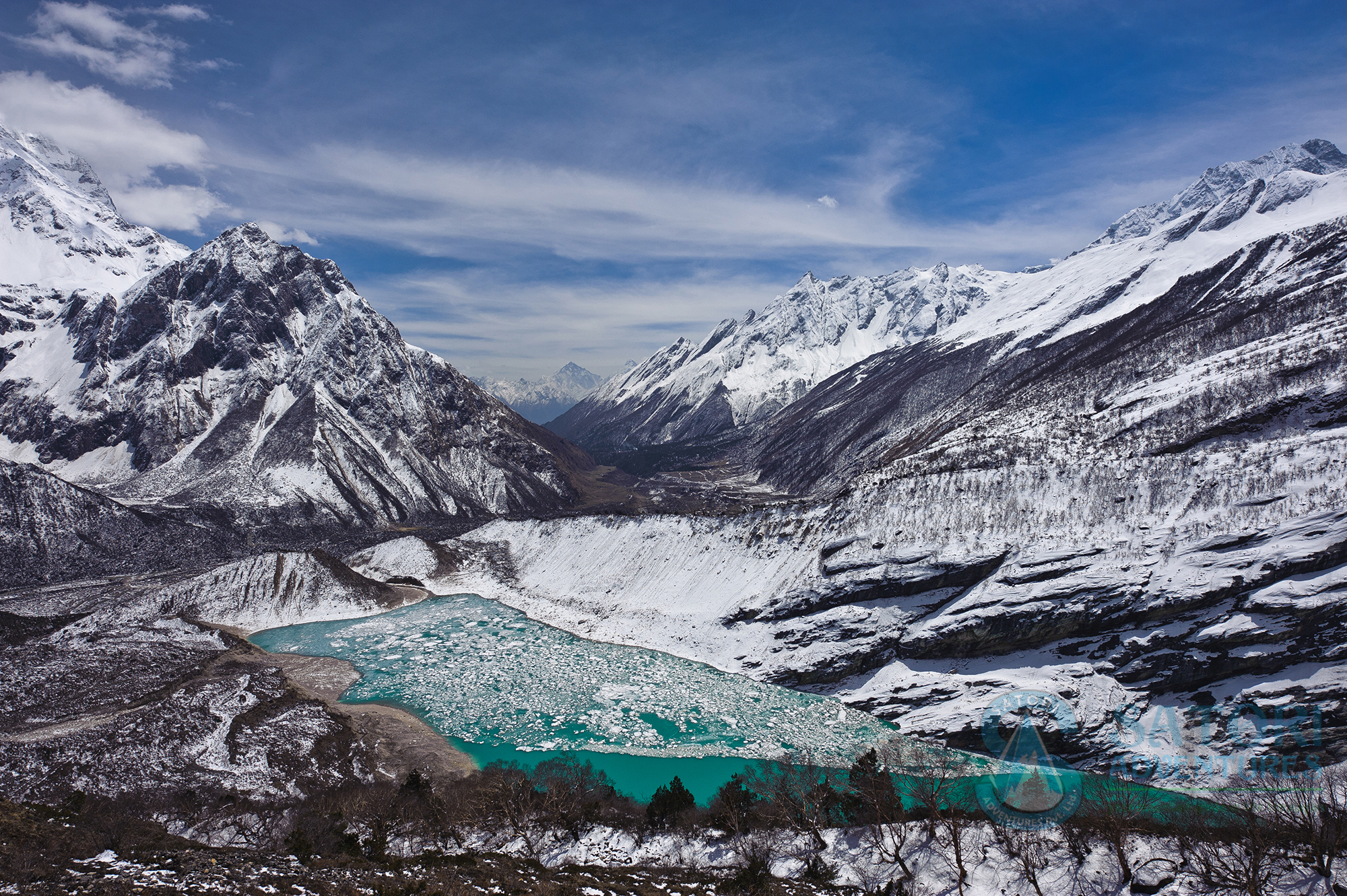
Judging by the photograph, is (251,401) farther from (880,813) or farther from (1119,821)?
(1119,821)

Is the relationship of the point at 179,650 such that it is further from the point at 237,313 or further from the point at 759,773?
the point at 237,313

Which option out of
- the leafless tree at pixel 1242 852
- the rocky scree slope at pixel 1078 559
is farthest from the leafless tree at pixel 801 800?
the leafless tree at pixel 1242 852

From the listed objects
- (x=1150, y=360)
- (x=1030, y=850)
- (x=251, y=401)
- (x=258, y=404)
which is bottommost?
(x=1030, y=850)

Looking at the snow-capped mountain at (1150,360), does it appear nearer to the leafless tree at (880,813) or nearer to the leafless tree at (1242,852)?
the leafless tree at (1242,852)

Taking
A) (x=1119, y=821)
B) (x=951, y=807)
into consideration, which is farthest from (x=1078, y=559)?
(x=951, y=807)

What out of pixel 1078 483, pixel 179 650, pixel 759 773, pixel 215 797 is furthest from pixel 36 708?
pixel 1078 483
